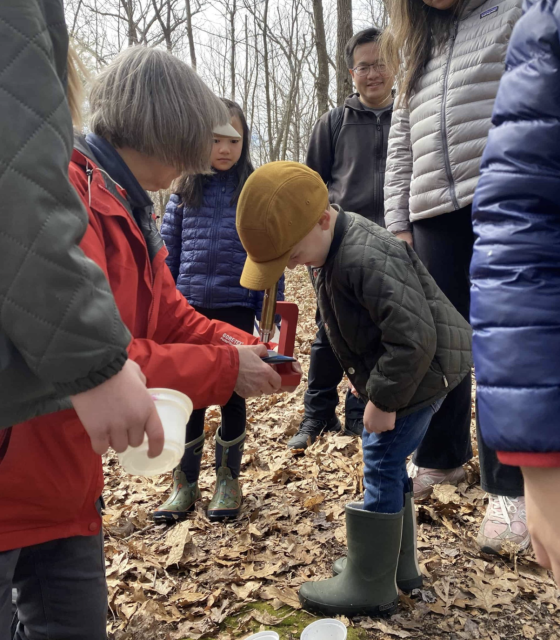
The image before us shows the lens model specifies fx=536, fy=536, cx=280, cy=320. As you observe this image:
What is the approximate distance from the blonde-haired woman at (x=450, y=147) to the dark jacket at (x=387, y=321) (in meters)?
0.71

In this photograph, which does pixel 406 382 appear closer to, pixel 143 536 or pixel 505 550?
pixel 505 550

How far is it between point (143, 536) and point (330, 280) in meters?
2.05

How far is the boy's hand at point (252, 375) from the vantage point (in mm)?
1989

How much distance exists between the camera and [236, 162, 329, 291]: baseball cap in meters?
2.05

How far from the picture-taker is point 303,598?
242 cm

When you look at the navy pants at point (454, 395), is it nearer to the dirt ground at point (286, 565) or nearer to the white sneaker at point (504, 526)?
the white sneaker at point (504, 526)

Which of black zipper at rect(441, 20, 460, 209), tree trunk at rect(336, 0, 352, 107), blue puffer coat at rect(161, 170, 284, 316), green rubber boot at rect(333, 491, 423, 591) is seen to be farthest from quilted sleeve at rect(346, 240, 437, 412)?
tree trunk at rect(336, 0, 352, 107)

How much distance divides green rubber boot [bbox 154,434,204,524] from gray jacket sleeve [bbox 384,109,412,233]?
1823 millimetres

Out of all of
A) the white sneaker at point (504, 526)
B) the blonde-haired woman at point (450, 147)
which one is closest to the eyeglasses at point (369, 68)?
the blonde-haired woman at point (450, 147)

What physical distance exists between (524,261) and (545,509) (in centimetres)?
44

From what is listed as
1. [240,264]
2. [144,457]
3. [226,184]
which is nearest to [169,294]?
[144,457]

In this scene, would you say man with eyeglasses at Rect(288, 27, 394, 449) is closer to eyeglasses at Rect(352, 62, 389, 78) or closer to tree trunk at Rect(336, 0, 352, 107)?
eyeglasses at Rect(352, 62, 389, 78)

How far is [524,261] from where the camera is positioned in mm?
994

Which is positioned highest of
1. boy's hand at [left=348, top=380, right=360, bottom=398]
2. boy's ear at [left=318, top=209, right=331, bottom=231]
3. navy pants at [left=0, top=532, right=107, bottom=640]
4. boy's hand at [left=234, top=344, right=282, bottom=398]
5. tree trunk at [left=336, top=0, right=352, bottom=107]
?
tree trunk at [left=336, top=0, right=352, bottom=107]
